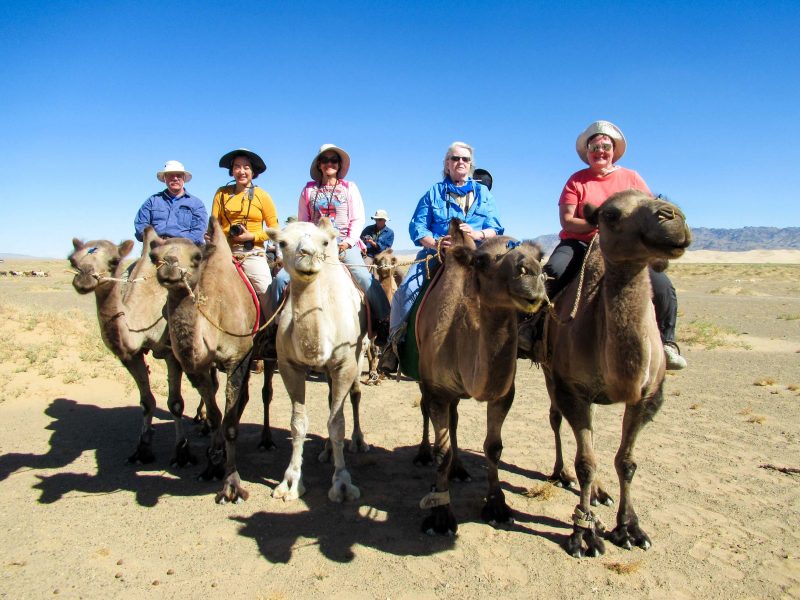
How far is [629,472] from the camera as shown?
4.38 meters

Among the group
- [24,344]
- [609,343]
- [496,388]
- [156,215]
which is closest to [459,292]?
[496,388]

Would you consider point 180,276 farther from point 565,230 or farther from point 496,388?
point 565,230

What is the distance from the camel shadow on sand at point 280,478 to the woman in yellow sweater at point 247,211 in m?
2.35

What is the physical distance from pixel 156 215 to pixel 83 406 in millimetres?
3745

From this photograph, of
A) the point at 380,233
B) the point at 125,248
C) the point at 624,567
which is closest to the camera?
the point at 624,567

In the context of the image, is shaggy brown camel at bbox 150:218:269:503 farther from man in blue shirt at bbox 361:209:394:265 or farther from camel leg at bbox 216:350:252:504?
man in blue shirt at bbox 361:209:394:265

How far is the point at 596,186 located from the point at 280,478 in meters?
4.63

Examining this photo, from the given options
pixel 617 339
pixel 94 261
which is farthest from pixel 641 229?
pixel 94 261

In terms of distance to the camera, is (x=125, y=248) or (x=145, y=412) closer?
(x=125, y=248)

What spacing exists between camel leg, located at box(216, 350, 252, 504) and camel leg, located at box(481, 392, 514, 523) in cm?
242

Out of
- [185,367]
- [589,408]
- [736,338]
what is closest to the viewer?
[589,408]

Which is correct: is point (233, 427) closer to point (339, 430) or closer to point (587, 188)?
point (339, 430)

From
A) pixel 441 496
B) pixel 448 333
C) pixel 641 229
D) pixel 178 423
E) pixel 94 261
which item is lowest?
pixel 178 423

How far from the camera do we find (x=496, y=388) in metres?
4.12
